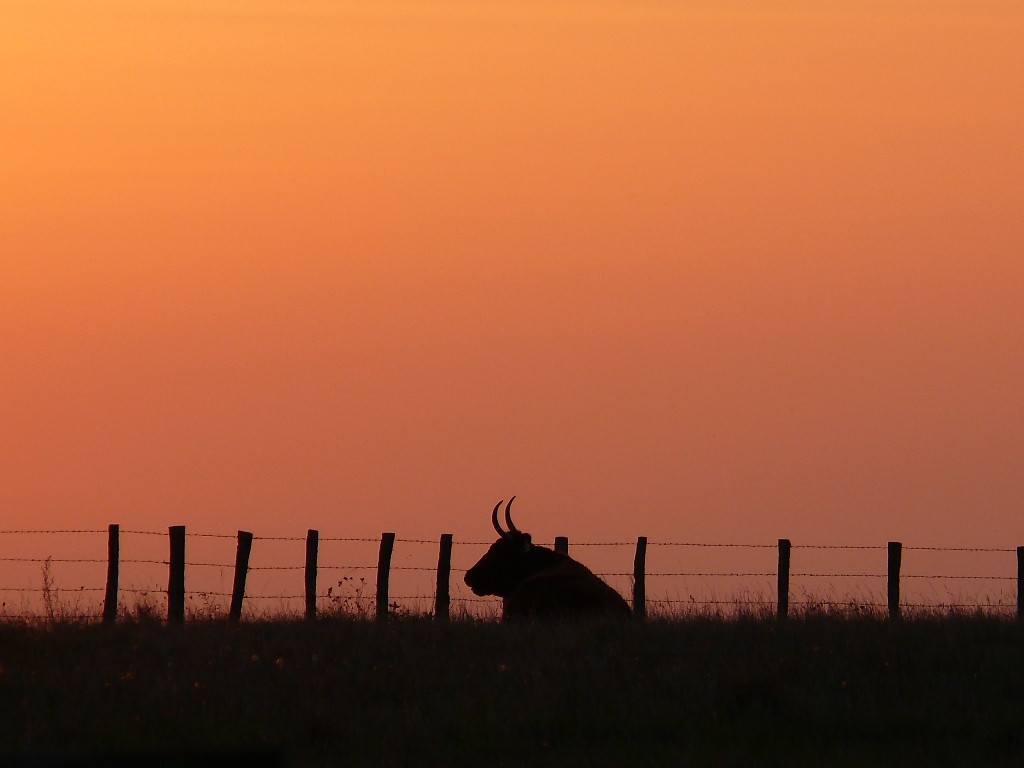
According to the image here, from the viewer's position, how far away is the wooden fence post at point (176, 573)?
61.6 feet

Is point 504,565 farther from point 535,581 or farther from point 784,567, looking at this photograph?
point 784,567

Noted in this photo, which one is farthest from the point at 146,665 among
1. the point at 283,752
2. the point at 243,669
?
the point at 283,752

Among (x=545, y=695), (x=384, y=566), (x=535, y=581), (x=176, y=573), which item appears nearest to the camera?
(x=545, y=695)

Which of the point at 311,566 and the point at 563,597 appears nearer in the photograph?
the point at 563,597

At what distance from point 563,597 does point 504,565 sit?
128 inches

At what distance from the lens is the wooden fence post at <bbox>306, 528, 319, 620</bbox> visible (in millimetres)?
19267

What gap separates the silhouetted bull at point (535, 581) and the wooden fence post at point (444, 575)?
2.69 feet

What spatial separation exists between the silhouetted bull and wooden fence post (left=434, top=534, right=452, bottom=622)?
82cm

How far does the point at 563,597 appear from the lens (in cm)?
1578

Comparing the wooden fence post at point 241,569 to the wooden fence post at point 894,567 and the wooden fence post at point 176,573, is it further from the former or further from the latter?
the wooden fence post at point 894,567

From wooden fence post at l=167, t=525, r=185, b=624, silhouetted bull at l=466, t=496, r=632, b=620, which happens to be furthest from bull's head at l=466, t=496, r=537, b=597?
wooden fence post at l=167, t=525, r=185, b=624

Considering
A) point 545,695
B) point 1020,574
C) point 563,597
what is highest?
point 1020,574

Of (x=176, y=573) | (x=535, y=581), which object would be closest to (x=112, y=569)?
(x=176, y=573)

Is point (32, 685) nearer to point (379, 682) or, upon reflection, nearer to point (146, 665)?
point (146, 665)
